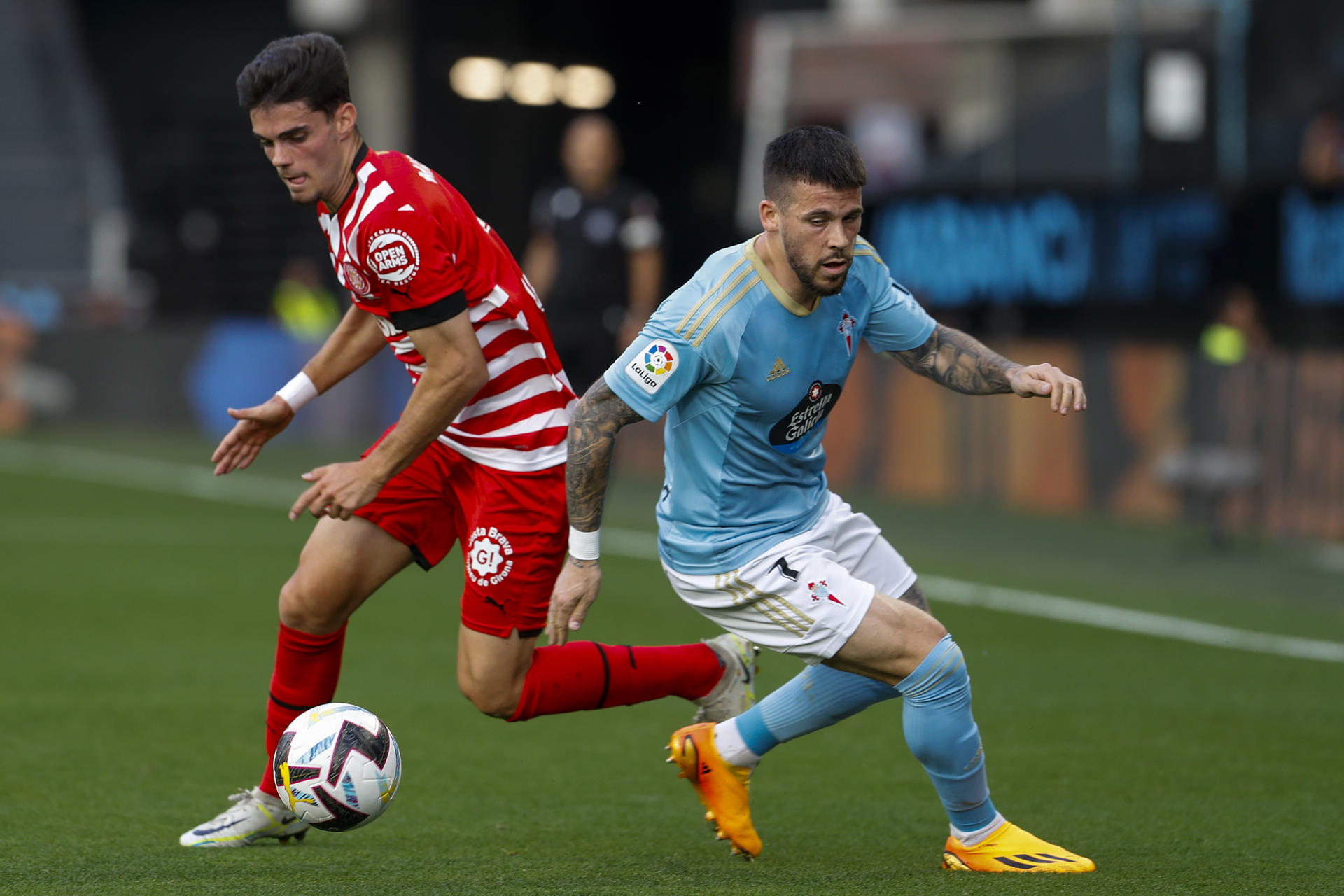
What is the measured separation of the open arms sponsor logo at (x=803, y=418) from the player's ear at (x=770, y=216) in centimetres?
41

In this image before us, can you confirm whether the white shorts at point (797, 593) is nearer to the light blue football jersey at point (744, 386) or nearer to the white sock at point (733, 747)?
the light blue football jersey at point (744, 386)

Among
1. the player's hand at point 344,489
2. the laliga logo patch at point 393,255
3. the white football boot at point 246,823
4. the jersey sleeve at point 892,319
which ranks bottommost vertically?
the white football boot at point 246,823

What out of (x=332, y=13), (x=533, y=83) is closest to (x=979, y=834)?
(x=533, y=83)

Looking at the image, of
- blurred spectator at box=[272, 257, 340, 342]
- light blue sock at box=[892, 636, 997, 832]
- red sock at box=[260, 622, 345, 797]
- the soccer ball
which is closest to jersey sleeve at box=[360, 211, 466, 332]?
red sock at box=[260, 622, 345, 797]

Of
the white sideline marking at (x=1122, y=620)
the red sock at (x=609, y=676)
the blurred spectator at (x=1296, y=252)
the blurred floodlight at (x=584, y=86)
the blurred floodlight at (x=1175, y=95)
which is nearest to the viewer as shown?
the red sock at (x=609, y=676)

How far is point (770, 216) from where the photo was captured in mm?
4438

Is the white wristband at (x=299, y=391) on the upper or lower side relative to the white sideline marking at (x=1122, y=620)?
upper

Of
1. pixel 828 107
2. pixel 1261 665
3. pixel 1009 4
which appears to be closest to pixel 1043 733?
pixel 1261 665

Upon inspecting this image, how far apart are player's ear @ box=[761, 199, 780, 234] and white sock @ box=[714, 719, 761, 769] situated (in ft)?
4.63

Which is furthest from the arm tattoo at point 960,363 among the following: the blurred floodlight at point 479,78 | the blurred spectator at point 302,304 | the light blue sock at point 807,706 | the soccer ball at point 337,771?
the blurred floodlight at point 479,78

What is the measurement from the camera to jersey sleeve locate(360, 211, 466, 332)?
4527 mm

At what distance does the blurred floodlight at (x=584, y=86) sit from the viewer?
22.5 meters

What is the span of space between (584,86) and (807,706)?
1902cm

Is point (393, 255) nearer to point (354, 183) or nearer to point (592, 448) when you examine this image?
point (354, 183)
